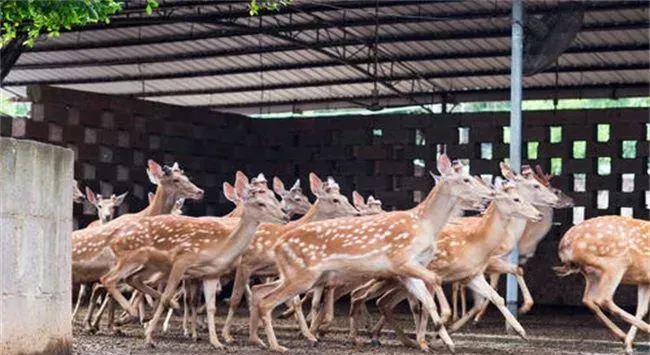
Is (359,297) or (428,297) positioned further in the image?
(359,297)

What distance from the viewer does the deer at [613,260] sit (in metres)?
14.4

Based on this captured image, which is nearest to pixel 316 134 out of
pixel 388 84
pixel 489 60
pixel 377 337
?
pixel 388 84

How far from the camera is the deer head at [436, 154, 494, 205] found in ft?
46.2

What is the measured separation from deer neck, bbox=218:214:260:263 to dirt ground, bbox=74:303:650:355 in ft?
2.79

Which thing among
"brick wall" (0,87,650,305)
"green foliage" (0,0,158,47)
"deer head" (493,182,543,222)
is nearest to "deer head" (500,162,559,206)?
"deer head" (493,182,543,222)

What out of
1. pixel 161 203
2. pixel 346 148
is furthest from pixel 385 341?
pixel 346 148

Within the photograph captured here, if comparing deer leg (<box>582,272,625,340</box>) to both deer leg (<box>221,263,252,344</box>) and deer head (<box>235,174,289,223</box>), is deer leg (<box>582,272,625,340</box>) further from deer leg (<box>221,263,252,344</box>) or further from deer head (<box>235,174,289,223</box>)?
deer leg (<box>221,263,252,344</box>)

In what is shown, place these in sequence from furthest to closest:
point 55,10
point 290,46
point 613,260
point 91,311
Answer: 1. point 290,46
2. point 91,311
3. point 613,260
4. point 55,10

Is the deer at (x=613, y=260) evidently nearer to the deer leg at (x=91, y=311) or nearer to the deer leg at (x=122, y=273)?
the deer leg at (x=122, y=273)

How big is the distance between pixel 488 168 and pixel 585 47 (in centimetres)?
255

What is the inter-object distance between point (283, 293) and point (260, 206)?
1.13m

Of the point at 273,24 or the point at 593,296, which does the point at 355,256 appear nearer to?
the point at 593,296

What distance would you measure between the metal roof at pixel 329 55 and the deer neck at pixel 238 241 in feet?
29.3

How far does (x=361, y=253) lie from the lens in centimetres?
1353
